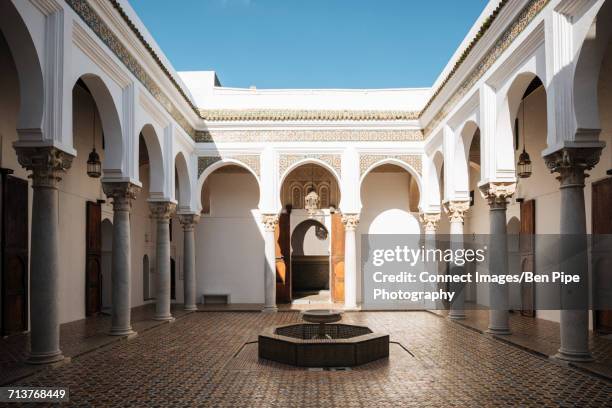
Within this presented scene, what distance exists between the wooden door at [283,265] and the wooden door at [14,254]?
8.39 metres

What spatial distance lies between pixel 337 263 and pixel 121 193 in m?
9.01

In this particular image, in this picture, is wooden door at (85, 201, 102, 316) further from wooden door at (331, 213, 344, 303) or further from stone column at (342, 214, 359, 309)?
wooden door at (331, 213, 344, 303)

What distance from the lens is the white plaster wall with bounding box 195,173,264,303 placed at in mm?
18500

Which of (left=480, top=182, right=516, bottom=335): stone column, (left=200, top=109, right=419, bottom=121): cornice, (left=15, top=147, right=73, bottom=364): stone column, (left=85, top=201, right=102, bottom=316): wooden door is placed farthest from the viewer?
(left=200, top=109, right=419, bottom=121): cornice

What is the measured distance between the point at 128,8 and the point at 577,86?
7.56 m

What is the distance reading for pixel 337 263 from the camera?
17938 mm

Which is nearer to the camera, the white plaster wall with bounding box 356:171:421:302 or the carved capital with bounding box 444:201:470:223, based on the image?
the carved capital with bounding box 444:201:470:223

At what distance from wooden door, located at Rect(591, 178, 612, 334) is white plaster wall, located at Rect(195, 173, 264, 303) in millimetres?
10346

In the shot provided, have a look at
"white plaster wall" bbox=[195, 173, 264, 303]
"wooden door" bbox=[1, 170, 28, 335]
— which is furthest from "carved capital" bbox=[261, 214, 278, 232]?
"wooden door" bbox=[1, 170, 28, 335]

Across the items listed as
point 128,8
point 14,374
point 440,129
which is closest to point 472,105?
point 440,129

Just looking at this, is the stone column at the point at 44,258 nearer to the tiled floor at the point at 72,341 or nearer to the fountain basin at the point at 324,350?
the tiled floor at the point at 72,341

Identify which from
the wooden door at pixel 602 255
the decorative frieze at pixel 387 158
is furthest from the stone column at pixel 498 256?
the decorative frieze at pixel 387 158

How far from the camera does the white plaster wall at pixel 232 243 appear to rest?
18500 millimetres

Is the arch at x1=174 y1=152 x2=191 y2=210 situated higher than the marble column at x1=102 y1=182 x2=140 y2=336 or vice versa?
the arch at x1=174 y1=152 x2=191 y2=210
